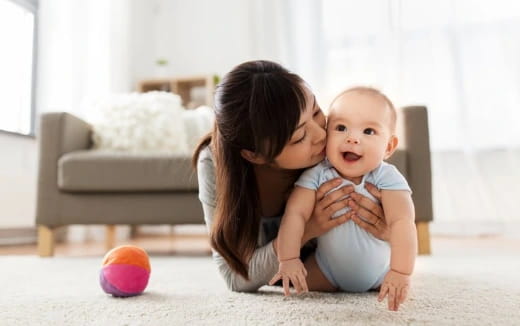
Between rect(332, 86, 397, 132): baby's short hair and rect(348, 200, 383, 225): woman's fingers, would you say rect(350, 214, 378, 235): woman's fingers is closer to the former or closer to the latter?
rect(348, 200, 383, 225): woman's fingers

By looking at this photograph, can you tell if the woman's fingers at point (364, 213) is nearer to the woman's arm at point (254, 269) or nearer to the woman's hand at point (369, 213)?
the woman's hand at point (369, 213)

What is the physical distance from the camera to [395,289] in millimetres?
758

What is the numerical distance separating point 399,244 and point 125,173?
1.31 metres

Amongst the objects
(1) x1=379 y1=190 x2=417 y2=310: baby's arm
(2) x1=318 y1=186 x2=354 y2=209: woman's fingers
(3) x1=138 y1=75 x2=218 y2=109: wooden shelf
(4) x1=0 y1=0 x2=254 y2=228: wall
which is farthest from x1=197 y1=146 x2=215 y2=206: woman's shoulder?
(3) x1=138 y1=75 x2=218 y2=109: wooden shelf

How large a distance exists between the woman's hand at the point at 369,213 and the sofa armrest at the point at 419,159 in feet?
3.33

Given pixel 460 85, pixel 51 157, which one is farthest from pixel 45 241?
pixel 460 85

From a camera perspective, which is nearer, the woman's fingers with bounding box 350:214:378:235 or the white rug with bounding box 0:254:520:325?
the white rug with bounding box 0:254:520:325

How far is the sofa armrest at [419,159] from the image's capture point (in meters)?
1.83

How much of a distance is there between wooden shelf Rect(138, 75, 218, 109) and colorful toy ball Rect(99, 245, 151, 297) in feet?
7.87

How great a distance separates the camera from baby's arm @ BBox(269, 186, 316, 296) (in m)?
0.84

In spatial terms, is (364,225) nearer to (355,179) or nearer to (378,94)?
(355,179)

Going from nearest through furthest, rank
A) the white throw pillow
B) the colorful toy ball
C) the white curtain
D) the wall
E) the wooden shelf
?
the colorful toy ball → the white throw pillow → the wall → the white curtain → the wooden shelf

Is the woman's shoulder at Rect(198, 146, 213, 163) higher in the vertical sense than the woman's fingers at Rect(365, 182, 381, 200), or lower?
higher

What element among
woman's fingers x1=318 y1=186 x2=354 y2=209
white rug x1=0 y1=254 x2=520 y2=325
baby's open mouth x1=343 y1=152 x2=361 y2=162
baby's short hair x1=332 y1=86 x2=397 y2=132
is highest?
baby's short hair x1=332 y1=86 x2=397 y2=132
